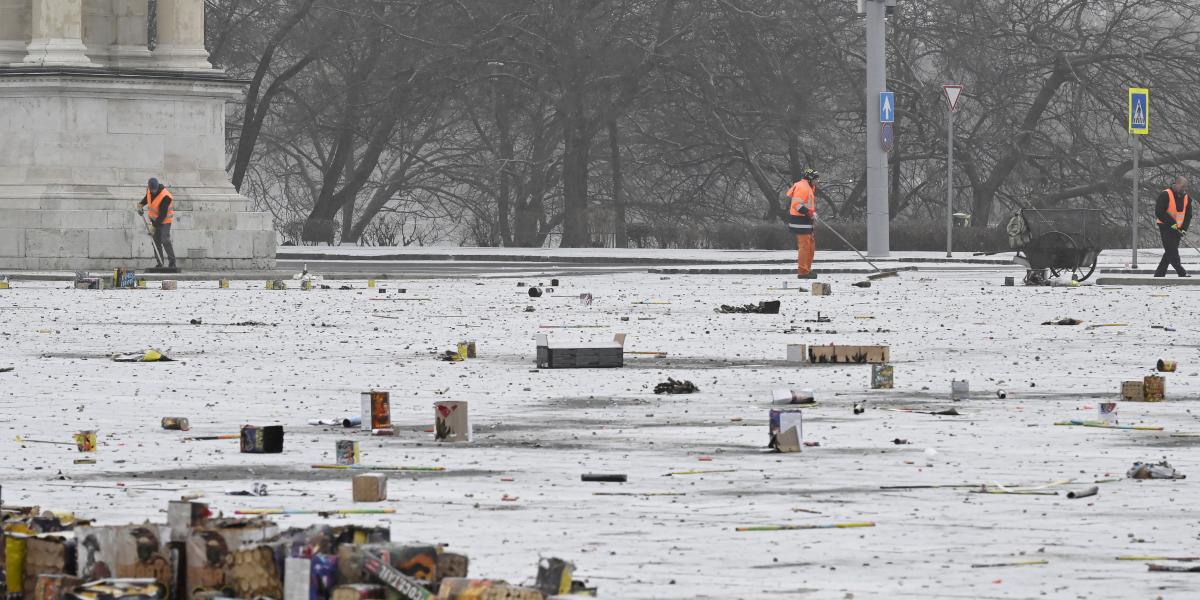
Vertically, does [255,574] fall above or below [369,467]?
below

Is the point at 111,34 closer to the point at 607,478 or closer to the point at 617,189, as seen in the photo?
the point at 617,189

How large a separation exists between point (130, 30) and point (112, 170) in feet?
10.4

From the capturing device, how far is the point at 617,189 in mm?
53938

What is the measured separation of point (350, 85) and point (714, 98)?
1004cm

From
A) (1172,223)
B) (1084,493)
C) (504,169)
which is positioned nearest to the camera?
(1084,493)

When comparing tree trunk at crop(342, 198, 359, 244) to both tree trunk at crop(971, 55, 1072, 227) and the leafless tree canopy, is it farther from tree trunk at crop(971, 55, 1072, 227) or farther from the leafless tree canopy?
tree trunk at crop(971, 55, 1072, 227)

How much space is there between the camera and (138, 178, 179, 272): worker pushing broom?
117 ft

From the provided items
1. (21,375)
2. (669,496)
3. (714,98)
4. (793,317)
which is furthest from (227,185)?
(669,496)

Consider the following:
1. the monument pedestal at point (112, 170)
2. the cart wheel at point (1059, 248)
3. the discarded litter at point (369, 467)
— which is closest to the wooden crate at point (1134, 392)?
Result: the discarded litter at point (369, 467)

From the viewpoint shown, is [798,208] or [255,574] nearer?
[255,574]

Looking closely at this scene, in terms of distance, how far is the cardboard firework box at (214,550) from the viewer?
277 inches

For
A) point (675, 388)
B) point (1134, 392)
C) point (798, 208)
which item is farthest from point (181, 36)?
point (1134, 392)

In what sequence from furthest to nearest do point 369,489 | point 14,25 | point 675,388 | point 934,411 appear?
point 14,25 < point 675,388 < point 934,411 < point 369,489

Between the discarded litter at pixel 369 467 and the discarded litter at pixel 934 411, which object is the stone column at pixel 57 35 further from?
the discarded litter at pixel 369 467
